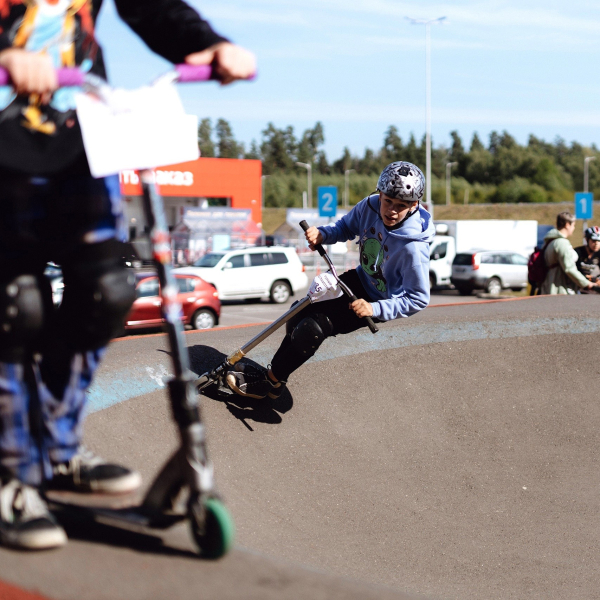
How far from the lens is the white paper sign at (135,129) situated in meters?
1.74

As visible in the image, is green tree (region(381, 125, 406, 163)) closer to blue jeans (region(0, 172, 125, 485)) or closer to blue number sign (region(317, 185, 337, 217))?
blue number sign (region(317, 185, 337, 217))

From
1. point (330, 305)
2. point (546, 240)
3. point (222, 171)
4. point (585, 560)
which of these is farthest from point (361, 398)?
point (222, 171)

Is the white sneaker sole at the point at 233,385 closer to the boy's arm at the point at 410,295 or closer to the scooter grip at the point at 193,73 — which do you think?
the boy's arm at the point at 410,295

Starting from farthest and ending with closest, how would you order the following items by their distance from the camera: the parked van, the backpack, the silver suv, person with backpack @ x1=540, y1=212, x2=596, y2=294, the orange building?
the orange building < the parked van < the silver suv < the backpack < person with backpack @ x1=540, y1=212, x2=596, y2=294

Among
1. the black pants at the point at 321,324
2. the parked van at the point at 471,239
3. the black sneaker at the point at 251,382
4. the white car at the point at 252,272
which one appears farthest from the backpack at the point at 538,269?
the parked van at the point at 471,239

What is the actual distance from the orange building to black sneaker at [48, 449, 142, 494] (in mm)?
39398

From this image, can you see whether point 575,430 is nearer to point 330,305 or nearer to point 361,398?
point 361,398

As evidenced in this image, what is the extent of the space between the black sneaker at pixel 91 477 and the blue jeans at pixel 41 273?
5 centimetres

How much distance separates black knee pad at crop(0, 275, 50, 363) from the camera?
1.86 m

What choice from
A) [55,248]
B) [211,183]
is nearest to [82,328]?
[55,248]

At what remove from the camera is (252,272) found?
23.1m

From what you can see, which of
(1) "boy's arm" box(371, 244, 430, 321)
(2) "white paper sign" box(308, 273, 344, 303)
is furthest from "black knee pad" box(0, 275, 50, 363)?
(2) "white paper sign" box(308, 273, 344, 303)

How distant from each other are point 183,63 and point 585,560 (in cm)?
334

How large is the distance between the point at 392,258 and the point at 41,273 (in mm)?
3131
